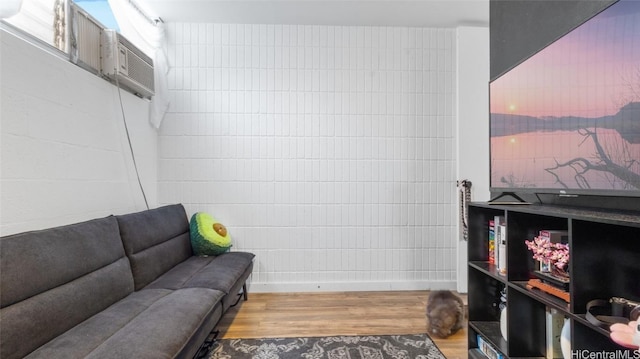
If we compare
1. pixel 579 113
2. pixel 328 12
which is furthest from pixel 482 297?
pixel 328 12

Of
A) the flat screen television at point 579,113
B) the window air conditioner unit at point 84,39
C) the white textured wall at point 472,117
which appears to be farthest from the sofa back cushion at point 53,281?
the white textured wall at point 472,117

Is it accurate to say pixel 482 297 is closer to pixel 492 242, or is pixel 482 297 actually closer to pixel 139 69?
pixel 492 242

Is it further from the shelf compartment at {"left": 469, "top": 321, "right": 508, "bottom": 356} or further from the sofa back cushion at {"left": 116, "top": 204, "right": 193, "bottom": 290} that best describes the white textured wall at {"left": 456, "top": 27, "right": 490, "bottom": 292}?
the sofa back cushion at {"left": 116, "top": 204, "right": 193, "bottom": 290}

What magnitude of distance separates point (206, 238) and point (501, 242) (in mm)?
2128

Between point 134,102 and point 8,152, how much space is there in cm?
118

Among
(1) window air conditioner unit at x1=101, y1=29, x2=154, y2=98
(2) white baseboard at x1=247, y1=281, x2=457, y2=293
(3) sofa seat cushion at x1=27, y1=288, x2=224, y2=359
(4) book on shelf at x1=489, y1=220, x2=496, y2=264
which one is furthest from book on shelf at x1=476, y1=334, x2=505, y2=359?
(1) window air conditioner unit at x1=101, y1=29, x2=154, y2=98

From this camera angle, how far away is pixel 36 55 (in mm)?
1545

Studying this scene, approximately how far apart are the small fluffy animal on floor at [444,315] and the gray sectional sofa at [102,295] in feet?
4.59

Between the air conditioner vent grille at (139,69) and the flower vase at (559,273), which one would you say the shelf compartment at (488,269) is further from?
the air conditioner vent grille at (139,69)

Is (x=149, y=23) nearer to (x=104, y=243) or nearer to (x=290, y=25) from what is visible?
(x=290, y=25)

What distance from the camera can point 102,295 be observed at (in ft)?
4.84

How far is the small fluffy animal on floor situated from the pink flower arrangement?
89cm

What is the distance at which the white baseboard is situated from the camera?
2.82m

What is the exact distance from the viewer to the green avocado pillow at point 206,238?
2465 mm
